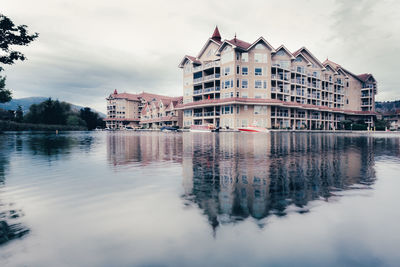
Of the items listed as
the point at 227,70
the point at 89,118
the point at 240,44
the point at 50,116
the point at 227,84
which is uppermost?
the point at 240,44

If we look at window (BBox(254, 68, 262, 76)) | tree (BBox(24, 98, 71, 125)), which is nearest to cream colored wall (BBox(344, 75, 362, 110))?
window (BBox(254, 68, 262, 76))

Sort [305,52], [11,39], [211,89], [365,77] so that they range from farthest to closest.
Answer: [365,77]
[305,52]
[211,89]
[11,39]

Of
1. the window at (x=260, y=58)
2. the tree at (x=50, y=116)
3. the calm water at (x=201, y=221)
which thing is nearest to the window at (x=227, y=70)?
the window at (x=260, y=58)

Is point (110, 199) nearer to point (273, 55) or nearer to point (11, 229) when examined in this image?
point (11, 229)

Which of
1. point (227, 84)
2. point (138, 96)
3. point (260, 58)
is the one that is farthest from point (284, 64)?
point (138, 96)

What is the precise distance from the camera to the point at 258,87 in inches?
2272

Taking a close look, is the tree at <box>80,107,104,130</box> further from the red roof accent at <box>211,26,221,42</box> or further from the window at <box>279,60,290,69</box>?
the window at <box>279,60,290,69</box>

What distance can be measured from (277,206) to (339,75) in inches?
3583

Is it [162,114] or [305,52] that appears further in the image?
[162,114]

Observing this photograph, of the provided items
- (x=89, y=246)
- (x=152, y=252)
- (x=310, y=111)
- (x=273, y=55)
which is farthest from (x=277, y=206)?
(x=310, y=111)

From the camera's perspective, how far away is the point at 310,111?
2724 inches

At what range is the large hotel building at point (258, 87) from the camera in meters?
56.6

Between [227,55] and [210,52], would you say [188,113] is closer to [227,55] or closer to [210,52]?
[210,52]

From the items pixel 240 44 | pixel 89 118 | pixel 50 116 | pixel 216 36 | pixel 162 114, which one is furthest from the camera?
pixel 89 118
